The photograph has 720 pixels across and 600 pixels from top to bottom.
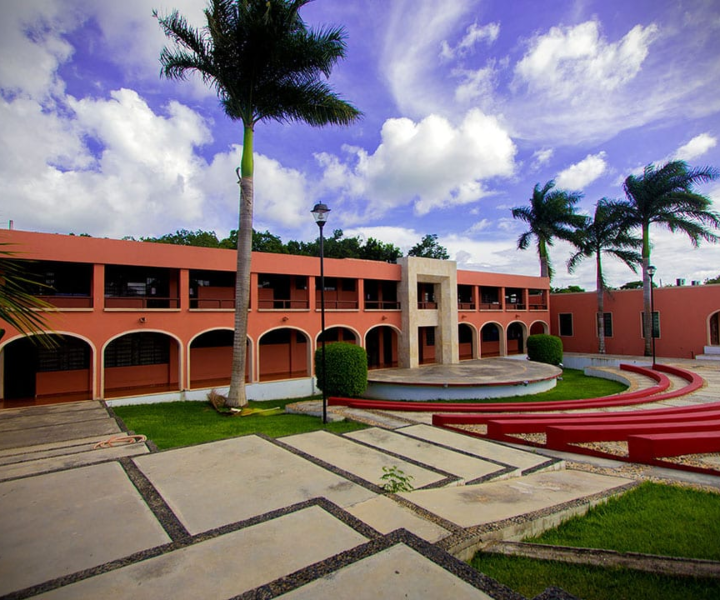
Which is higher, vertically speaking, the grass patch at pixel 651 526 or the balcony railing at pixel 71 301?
the balcony railing at pixel 71 301

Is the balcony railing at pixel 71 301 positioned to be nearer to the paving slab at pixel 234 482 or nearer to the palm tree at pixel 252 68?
the palm tree at pixel 252 68

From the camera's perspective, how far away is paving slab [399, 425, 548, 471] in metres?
6.34

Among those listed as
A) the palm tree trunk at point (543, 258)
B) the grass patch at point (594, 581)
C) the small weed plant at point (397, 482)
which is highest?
the palm tree trunk at point (543, 258)

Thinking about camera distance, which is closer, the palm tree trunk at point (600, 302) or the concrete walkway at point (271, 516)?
the concrete walkway at point (271, 516)

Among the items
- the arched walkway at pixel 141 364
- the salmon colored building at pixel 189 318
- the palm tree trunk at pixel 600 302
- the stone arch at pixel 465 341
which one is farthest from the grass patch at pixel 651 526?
the palm tree trunk at pixel 600 302

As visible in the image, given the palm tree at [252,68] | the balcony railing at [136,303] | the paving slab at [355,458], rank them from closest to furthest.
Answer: the paving slab at [355,458]
the palm tree at [252,68]
the balcony railing at [136,303]

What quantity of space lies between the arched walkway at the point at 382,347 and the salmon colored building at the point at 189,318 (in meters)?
0.06

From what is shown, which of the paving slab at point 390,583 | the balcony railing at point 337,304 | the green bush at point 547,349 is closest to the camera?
the paving slab at point 390,583

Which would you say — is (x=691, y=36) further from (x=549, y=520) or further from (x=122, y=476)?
(x=122, y=476)

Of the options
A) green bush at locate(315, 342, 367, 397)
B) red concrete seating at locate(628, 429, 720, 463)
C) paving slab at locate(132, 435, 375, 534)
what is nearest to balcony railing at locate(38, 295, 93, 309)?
green bush at locate(315, 342, 367, 397)

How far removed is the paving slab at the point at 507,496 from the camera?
412 centimetres

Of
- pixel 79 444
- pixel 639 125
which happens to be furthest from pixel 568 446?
pixel 79 444

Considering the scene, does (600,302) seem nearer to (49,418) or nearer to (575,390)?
(575,390)

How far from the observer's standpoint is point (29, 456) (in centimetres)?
684
